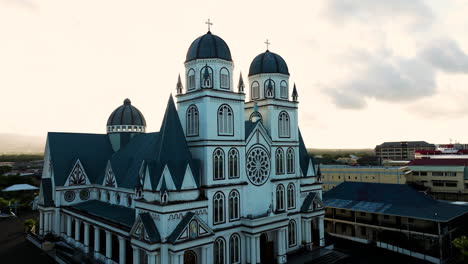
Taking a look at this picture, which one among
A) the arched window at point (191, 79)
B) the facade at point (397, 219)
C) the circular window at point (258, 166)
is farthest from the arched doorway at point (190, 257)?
the facade at point (397, 219)

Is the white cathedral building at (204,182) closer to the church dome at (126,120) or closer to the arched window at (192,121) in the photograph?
the arched window at (192,121)

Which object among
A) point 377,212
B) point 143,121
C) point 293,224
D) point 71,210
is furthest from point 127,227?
point 377,212

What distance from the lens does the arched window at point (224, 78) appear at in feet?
92.6

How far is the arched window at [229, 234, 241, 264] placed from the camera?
27900 mm

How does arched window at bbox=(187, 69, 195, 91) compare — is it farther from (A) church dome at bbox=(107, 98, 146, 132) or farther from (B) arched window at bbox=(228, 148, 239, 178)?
(A) church dome at bbox=(107, 98, 146, 132)

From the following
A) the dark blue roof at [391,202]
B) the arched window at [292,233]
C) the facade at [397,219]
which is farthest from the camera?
the dark blue roof at [391,202]

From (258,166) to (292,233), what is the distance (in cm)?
893

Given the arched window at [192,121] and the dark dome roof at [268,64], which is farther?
the dark dome roof at [268,64]

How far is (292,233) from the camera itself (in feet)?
110

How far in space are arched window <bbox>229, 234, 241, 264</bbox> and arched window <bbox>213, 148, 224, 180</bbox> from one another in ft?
18.6

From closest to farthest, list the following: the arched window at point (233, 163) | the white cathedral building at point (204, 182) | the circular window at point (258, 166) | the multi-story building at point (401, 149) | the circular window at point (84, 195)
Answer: the white cathedral building at point (204, 182) < the arched window at point (233, 163) < the circular window at point (258, 166) < the circular window at point (84, 195) < the multi-story building at point (401, 149)

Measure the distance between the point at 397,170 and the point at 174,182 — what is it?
2060 inches

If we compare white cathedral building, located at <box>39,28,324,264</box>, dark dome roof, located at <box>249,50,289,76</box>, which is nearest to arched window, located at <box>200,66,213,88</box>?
white cathedral building, located at <box>39,28,324,264</box>

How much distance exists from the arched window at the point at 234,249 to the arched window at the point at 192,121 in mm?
9834
